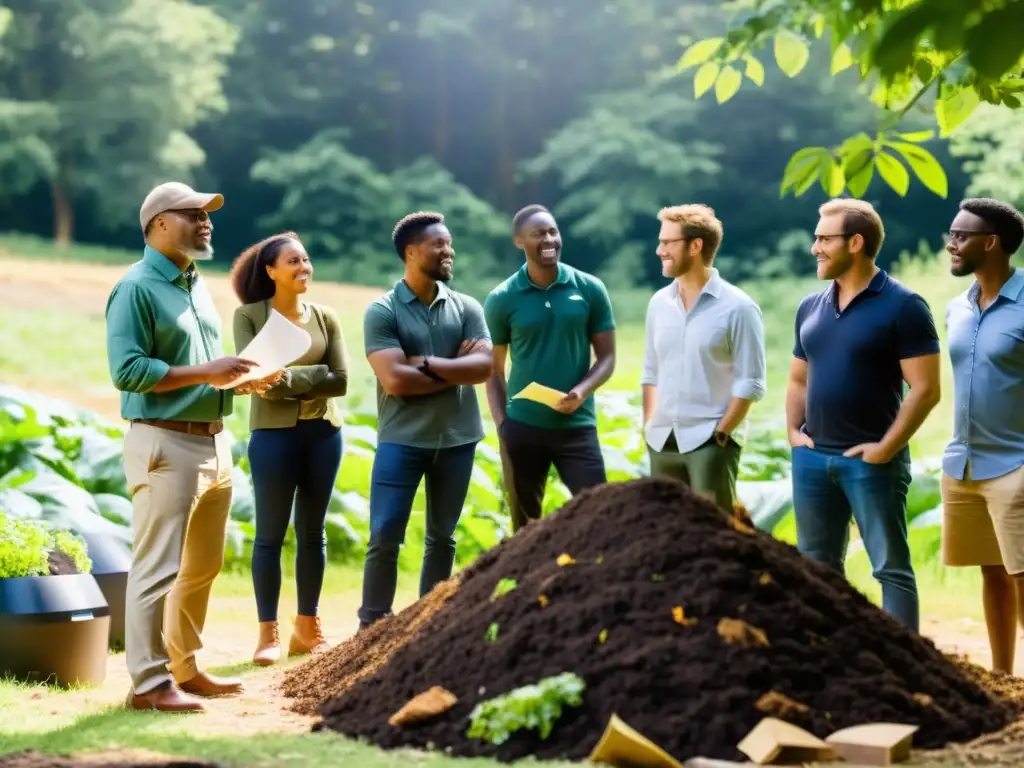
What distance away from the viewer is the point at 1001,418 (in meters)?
5.47

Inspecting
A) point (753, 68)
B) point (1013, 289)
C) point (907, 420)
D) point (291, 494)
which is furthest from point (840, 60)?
point (291, 494)

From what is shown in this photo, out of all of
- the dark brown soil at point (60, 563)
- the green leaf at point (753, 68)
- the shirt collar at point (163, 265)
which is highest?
the green leaf at point (753, 68)

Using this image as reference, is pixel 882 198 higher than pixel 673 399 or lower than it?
higher

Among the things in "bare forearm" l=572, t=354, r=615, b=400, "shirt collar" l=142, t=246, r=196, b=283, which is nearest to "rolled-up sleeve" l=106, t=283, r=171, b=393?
"shirt collar" l=142, t=246, r=196, b=283

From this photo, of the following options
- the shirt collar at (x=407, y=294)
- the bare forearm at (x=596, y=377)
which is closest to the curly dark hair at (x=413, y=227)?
the shirt collar at (x=407, y=294)

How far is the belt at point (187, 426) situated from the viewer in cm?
511

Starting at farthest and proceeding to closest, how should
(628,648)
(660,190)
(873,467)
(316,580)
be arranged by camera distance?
(660,190) → (316,580) → (873,467) → (628,648)

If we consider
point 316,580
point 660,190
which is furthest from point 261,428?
point 660,190

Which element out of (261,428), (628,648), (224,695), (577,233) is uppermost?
(577,233)

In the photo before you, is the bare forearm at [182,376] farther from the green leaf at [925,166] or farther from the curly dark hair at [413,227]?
the green leaf at [925,166]

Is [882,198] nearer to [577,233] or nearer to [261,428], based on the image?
Answer: [577,233]

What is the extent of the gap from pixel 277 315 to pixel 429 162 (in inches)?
900

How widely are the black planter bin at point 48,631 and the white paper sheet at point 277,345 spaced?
1.36m

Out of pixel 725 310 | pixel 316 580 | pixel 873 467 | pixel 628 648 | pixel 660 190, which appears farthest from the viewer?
pixel 660 190
